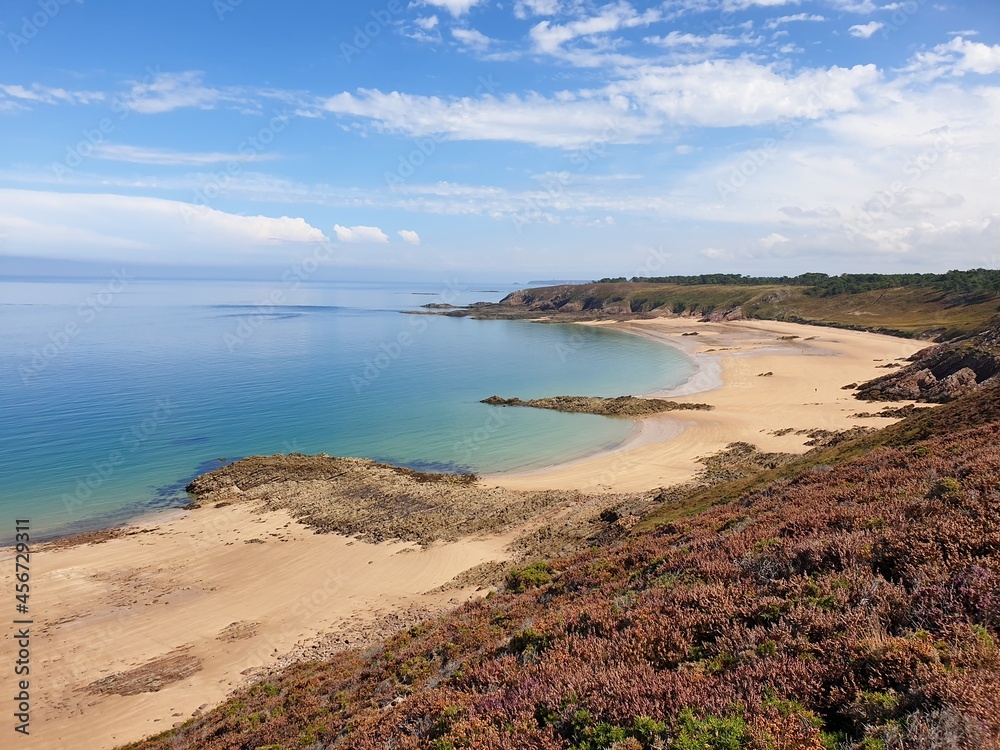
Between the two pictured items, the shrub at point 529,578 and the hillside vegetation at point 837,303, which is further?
the hillside vegetation at point 837,303

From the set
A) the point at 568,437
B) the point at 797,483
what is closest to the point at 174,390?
the point at 568,437

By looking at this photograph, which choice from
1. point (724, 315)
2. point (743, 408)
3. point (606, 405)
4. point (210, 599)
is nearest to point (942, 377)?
point (743, 408)

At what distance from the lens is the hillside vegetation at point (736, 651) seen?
541 cm

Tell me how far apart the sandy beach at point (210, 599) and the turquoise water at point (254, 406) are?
551 centimetres

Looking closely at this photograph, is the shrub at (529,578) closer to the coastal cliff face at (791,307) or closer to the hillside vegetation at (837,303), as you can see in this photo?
the coastal cliff face at (791,307)

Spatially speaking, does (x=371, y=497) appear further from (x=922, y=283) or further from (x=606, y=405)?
(x=922, y=283)

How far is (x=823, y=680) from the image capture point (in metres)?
5.96

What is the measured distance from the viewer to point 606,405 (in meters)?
53.8

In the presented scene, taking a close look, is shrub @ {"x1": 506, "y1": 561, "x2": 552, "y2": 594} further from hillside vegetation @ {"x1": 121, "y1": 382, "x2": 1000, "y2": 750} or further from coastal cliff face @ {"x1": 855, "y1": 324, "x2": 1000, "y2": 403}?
coastal cliff face @ {"x1": 855, "y1": 324, "x2": 1000, "y2": 403}

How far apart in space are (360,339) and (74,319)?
3398 inches

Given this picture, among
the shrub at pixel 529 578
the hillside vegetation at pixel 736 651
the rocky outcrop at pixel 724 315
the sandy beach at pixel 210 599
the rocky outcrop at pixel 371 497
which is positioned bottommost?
the sandy beach at pixel 210 599

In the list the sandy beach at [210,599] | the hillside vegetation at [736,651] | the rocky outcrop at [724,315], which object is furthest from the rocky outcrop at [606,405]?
the rocky outcrop at [724,315]

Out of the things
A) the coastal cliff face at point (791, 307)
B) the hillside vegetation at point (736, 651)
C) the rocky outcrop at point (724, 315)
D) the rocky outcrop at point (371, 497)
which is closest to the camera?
the hillside vegetation at point (736, 651)

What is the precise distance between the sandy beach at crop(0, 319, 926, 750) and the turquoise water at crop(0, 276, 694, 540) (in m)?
5.51
